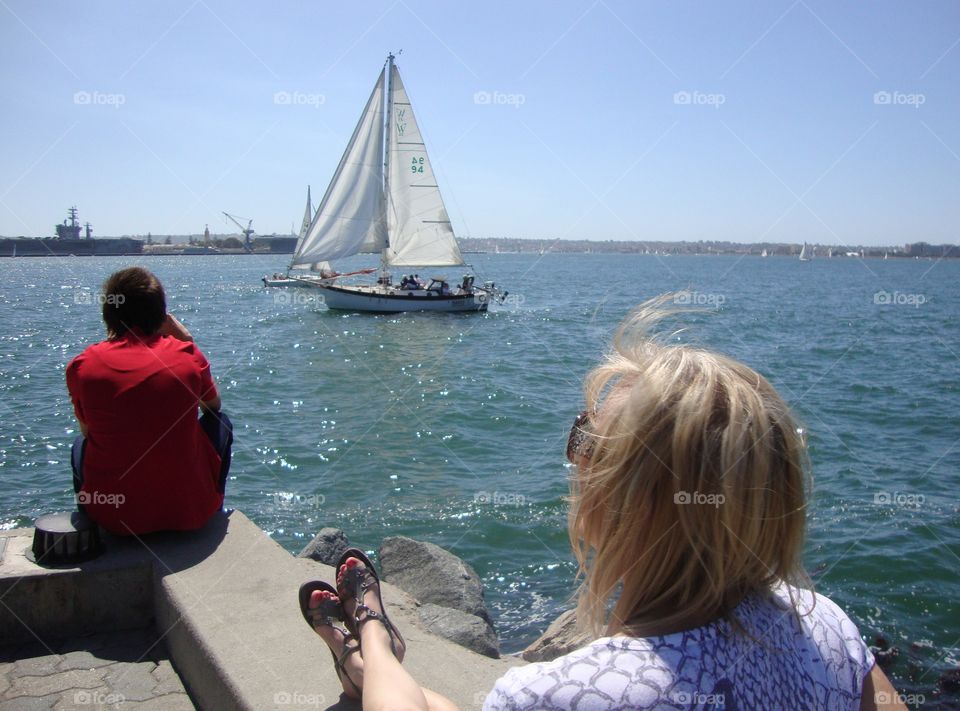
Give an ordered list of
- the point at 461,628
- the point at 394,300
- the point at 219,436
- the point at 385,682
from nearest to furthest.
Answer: the point at 385,682
the point at 219,436
the point at 461,628
the point at 394,300

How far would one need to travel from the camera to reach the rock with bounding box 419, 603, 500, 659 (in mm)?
5102

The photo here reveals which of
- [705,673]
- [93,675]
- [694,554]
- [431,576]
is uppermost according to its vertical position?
[694,554]

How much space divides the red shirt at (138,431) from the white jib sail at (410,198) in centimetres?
3407

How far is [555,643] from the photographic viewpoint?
5.29 m

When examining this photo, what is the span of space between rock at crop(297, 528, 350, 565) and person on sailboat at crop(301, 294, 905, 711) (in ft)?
17.1

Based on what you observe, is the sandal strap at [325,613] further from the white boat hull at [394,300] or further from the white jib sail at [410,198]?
the white jib sail at [410,198]

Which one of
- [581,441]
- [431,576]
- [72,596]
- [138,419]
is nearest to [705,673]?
[581,441]

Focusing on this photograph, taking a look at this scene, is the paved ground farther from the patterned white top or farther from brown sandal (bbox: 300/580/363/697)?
the patterned white top

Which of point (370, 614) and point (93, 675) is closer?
point (370, 614)

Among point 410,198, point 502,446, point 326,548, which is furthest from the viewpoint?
point 410,198

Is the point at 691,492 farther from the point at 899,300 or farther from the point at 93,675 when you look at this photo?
the point at 899,300

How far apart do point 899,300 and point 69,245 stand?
438 ft

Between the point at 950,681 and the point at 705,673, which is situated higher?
the point at 705,673

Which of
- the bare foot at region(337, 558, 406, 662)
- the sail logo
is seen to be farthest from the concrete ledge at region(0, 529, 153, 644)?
the sail logo
